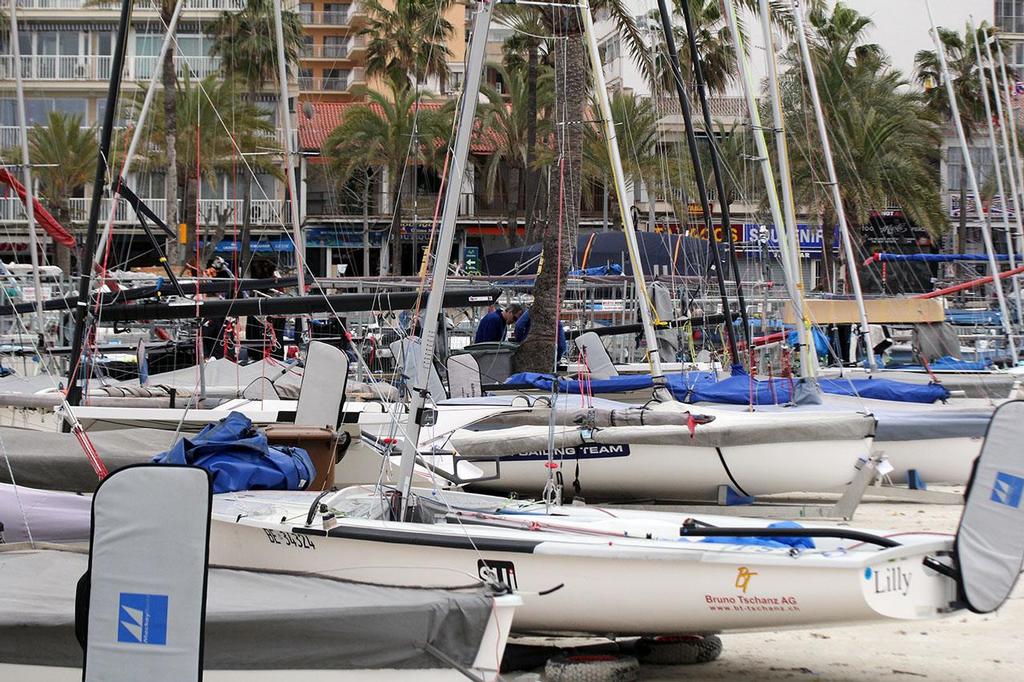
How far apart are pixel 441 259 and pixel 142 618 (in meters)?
3.04

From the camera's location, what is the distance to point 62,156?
4100cm

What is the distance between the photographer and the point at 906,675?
7156 millimetres

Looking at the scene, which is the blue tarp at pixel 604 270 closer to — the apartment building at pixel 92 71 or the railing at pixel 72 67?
the apartment building at pixel 92 71

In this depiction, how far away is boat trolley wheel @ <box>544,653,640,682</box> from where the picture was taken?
689 cm

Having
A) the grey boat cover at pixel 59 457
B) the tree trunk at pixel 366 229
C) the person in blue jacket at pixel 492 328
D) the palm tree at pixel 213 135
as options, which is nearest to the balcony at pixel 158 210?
the palm tree at pixel 213 135

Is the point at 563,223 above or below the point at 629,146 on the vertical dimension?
below

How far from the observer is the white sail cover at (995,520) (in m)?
6.58

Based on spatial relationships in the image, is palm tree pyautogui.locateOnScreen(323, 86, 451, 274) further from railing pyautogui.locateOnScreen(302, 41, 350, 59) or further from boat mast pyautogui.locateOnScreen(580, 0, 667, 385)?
boat mast pyautogui.locateOnScreen(580, 0, 667, 385)

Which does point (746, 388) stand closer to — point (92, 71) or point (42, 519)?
point (42, 519)

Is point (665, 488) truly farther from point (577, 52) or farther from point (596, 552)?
point (577, 52)

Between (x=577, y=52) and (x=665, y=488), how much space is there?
9669 millimetres

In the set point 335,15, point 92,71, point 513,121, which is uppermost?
point 335,15

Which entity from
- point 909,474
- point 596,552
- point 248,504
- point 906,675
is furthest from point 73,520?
point 909,474

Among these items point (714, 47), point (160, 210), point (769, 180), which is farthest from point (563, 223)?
point (160, 210)
